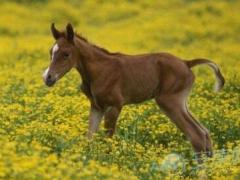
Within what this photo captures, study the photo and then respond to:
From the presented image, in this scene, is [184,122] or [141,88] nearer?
[184,122]

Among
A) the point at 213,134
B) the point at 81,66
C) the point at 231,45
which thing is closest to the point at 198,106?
the point at 213,134

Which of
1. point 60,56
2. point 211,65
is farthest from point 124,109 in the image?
point 60,56

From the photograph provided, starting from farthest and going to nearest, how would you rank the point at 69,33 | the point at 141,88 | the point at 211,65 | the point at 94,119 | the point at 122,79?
the point at 211,65 < the point at 141,88 < the point at 122,79 < the point at 94,119 < the point at 69,33

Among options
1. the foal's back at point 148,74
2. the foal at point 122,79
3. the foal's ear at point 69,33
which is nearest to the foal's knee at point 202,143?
the foal at point 122,79

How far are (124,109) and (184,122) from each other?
213 cm

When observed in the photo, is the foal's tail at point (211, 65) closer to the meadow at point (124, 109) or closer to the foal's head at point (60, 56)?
the meadow at point (124, 109)

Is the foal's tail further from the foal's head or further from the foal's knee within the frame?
the foal's head

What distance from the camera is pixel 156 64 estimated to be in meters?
12.5

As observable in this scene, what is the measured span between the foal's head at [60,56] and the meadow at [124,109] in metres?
0.66

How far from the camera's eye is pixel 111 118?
1180cm

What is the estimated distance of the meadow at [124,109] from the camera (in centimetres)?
941

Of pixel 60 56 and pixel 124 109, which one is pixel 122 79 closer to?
pixel 60 56

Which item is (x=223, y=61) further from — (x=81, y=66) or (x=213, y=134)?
(x=81, y=66)

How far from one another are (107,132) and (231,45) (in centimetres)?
1592
